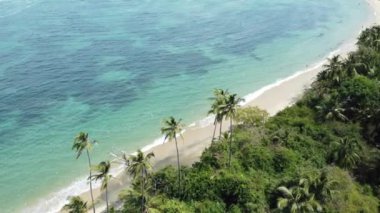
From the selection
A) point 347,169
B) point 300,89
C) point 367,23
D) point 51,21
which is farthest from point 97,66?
point 367,23

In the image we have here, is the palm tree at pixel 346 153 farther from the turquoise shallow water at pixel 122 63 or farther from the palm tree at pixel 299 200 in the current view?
the turquoise shallow water at pixel 122 63

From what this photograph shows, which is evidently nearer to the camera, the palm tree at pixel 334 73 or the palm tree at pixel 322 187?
the palm tree at pixel 322 187

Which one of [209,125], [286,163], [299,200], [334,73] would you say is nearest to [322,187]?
[299,200]

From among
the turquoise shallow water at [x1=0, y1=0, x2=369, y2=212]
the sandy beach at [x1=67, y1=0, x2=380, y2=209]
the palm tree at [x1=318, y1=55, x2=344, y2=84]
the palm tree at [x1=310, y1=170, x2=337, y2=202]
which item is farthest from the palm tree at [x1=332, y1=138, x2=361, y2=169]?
the turquoise shallow water at [x1=0, y1=0, x2=369, y2=212]

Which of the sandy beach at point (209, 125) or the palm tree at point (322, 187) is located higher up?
the sandy beach at point (209, 125)

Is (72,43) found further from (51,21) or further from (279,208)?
(279,208)

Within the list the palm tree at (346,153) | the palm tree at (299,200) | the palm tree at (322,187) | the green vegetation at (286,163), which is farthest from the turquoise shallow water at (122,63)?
the palm tree at (322,187)
